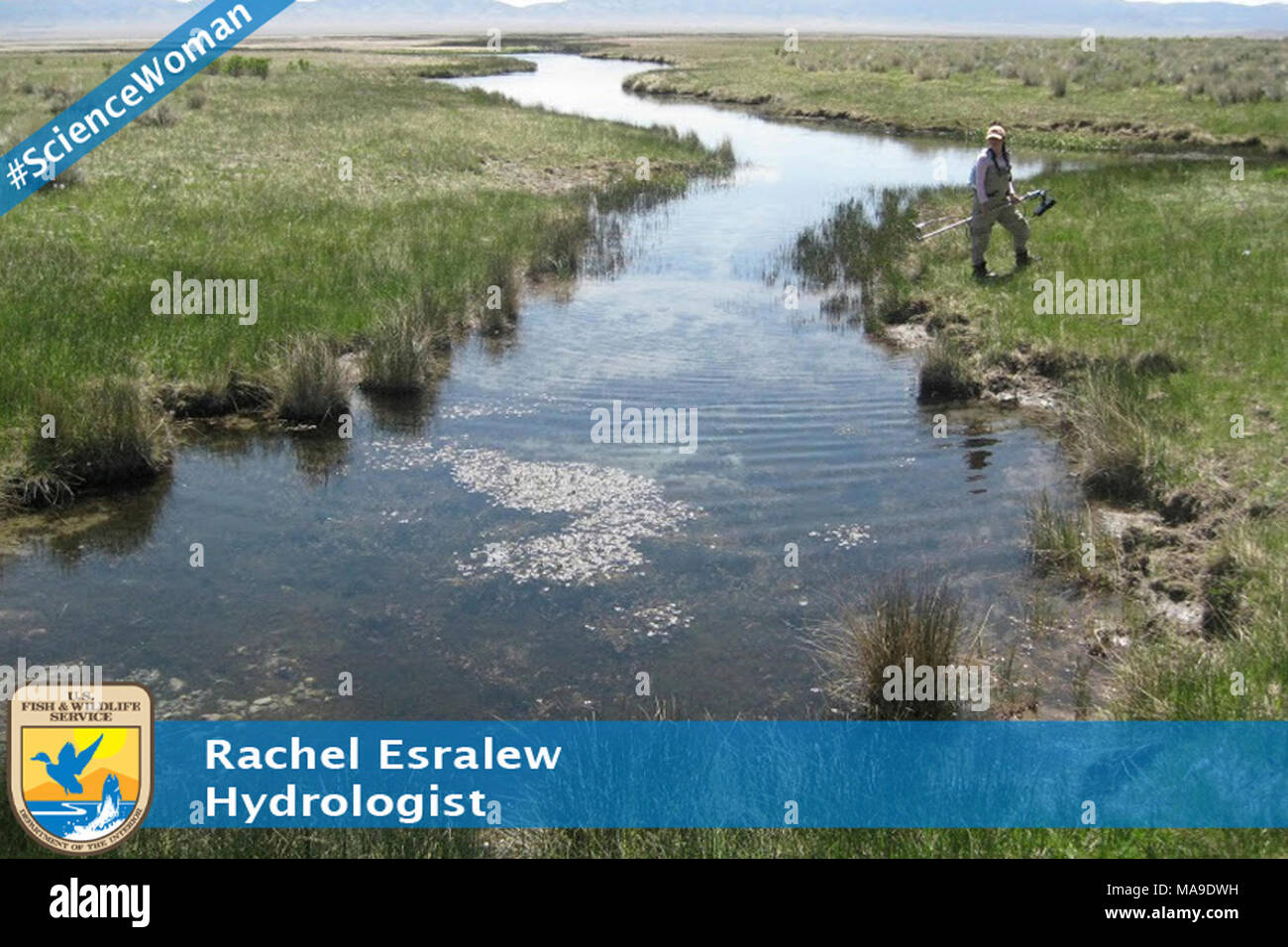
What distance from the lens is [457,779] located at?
269 inches

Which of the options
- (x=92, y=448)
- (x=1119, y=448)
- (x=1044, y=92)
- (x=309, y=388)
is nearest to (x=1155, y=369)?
(x=1119, y=448)

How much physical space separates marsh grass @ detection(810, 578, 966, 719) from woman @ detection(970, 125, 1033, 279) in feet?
37.7

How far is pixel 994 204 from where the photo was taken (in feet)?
59.4

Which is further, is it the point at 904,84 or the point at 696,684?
the point at 904,84

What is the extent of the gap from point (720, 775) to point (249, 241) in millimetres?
15719

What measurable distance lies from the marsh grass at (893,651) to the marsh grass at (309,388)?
761cm

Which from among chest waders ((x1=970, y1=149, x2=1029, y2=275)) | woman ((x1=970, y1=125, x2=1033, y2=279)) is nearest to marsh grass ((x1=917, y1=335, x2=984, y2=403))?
woman ((x1=970, y1=125, x2=1033, y2=279))

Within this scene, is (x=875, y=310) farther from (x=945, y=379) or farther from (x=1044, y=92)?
Result: (x=1044, y=92)

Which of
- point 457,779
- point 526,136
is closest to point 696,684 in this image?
point 457,779
